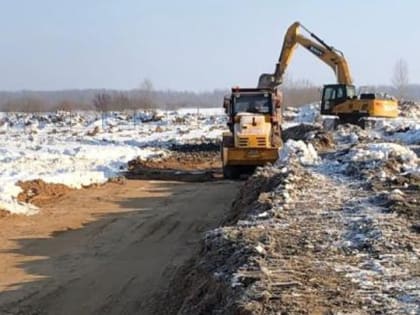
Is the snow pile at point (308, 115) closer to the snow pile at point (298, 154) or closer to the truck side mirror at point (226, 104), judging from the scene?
the truck side mirror at point (226, 104)

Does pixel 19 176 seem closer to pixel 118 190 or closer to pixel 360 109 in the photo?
pixel 118 190

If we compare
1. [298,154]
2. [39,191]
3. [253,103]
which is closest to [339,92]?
[253,103]

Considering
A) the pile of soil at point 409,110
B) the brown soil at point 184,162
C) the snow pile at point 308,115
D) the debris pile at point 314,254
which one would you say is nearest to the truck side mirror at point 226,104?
the brown soil at point 184,162

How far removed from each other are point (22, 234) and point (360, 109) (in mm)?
23240

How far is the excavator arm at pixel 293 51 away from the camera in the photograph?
3075 centimetres

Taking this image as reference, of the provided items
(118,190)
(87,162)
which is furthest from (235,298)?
(87,162)

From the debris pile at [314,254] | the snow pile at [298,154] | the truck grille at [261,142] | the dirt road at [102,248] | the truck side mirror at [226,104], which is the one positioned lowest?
the dirt road at [102,248]

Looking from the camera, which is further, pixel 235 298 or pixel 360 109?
pixel 360 109

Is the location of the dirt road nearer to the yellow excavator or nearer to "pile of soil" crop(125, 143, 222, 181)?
"pile of soil" crop(125, 143, 222, 181)

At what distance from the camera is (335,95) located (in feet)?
113

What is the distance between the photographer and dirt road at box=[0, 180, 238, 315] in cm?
913

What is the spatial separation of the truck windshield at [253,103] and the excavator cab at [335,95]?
1431cm

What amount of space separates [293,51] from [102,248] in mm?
21219

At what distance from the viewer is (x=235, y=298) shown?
19.8 ft
